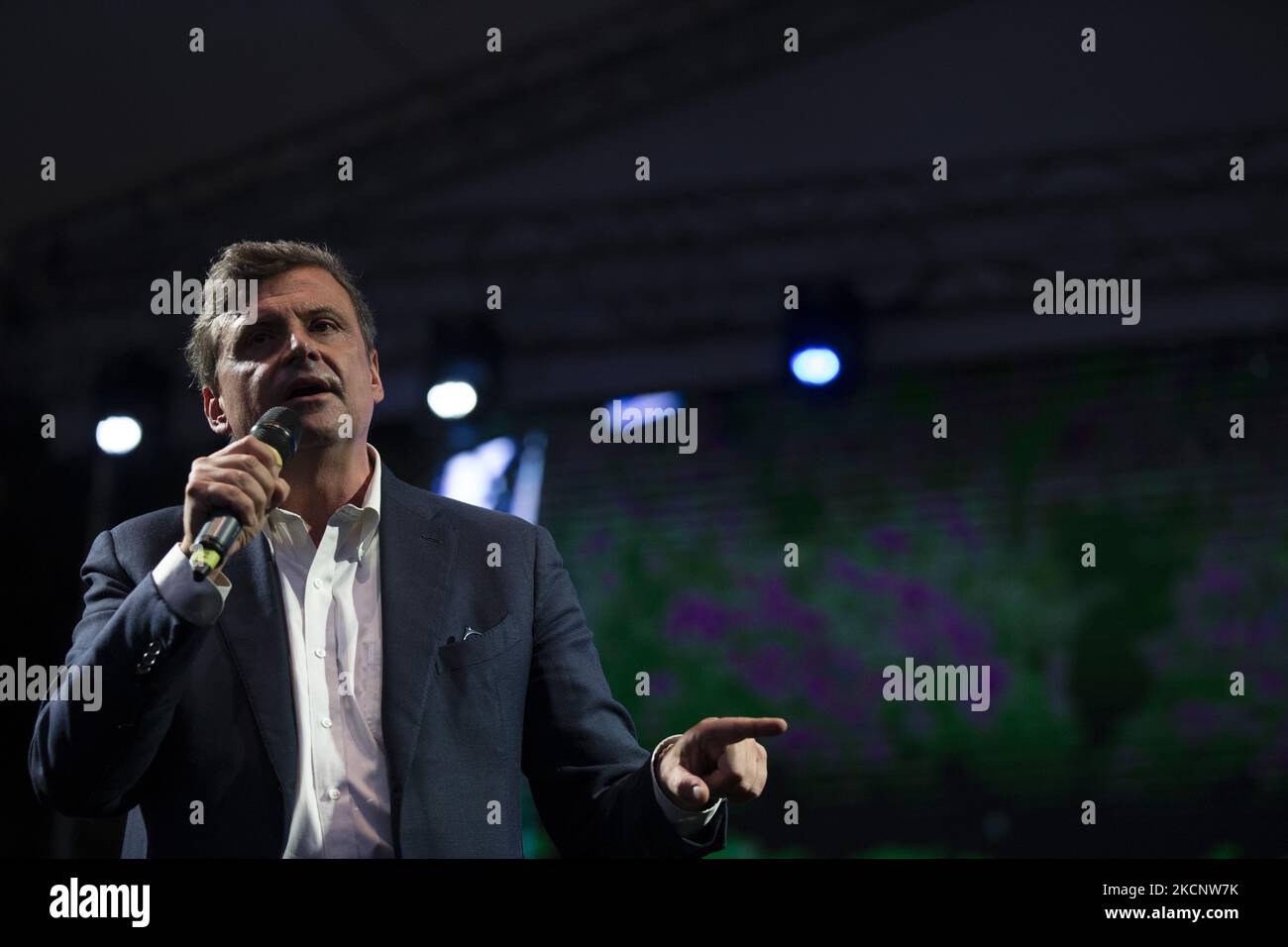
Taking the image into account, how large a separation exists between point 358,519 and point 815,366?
214cm

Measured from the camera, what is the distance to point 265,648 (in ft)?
5.89

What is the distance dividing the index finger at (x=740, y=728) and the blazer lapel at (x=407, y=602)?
1.44 ft

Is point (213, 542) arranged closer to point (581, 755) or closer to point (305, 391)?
point (305, 391)

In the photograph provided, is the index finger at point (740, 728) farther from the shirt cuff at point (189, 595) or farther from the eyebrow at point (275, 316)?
the eyebrow at point (275, 316)

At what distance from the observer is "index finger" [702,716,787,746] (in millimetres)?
1503

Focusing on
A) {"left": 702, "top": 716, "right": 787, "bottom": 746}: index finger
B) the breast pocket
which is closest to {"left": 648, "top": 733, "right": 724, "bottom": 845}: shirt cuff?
{"left": 702, "top": 716, "right": 787, "bottom": 746}: index finger

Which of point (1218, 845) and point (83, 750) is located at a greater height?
point (83, 750)

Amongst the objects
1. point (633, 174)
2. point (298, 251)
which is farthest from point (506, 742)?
Answer: point (633, 174)

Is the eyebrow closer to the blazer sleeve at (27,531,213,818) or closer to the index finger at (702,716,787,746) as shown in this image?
the blazer sleeve at (27,531,213,818)

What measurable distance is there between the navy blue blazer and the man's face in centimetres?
15
